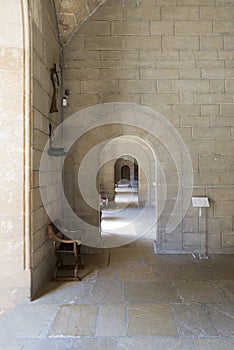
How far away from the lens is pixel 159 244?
4.50 metres

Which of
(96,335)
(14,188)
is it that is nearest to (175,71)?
(14,188)

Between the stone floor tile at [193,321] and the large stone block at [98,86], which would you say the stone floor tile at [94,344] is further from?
the large stone block at [98,86]

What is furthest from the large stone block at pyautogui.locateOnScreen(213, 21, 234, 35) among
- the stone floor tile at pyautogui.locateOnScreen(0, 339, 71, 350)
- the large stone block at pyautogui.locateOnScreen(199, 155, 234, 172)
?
the stone floor tile at pyautogui.locateOnScreen(0, 339, 71, 350)

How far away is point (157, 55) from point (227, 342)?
158 inches

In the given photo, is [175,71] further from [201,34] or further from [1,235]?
[1,235]

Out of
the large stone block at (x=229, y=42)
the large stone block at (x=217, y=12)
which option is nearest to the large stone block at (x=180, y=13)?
the large stone block at (x=217, y=12)

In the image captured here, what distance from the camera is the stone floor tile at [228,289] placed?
291 cm

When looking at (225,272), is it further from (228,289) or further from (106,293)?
(106,293)

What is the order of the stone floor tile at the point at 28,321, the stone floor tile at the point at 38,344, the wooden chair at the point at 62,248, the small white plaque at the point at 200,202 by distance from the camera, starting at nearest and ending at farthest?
the stone floor tile at the point at 38,344 < the stone floor tile at the point at 28,321 < the wooden chair at the point at 62,248 < the small white plaque at the point at 200,202

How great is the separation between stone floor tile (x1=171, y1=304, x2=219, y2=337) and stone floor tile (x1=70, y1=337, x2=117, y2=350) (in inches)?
22.6

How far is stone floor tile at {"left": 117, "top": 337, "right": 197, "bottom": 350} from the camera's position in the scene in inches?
82.4

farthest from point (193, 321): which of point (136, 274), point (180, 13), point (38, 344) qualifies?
point (180, 13)

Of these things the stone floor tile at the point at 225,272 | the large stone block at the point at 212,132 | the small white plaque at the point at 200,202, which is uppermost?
the large stone block at the point at 212,132

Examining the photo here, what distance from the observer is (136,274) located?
357 cm
